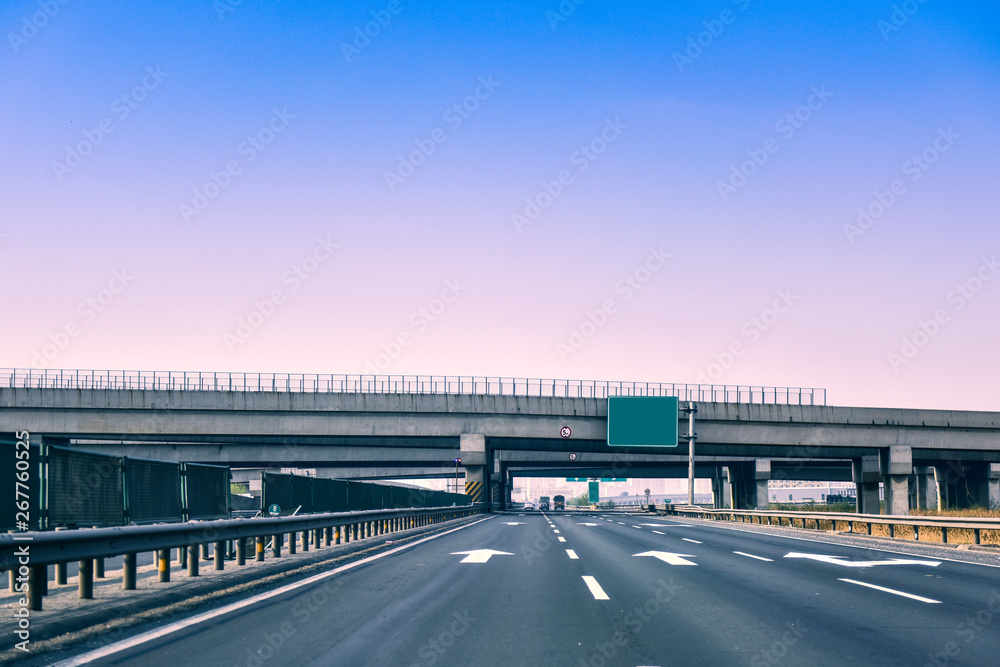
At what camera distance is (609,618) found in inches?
363

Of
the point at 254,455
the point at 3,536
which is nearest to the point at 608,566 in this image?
the point at 3,536

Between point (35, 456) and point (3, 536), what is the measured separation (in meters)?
2.64

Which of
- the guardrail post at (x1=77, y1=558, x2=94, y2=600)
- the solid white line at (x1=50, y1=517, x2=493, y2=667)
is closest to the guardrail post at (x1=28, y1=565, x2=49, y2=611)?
the guardrail post at (x1=77, y1=558, x2=94, y2=600)

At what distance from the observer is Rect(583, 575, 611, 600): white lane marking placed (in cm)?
1101

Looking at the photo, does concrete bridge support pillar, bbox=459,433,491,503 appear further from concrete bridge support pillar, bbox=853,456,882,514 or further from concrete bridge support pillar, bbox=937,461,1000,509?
concrete bridge support pillar, bbox=937,461,1000,509

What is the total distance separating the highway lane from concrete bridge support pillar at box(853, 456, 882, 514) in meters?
53.0

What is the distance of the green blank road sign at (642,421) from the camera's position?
57469 mm

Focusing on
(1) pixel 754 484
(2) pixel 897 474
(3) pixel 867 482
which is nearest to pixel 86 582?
(2) pixel 897 474

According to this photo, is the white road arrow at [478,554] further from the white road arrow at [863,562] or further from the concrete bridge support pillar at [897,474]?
the concrete bridge support pillar at [897,474]

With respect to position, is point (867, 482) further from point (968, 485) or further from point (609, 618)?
point (609, 618)

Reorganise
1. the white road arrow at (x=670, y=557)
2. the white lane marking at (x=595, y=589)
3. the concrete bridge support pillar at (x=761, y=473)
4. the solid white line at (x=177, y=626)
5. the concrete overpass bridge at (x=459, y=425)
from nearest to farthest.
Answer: the solid white line at (x=177, y=626) → the white lane marking at (x=595, y=589) → the white road arrow at (x=670, y=557) → the concrete overpass bridge at (x=459, y=425) → the concrete bridge support pillar at (x=761, y=473)

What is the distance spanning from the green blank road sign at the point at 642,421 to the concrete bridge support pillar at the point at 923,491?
4520cm

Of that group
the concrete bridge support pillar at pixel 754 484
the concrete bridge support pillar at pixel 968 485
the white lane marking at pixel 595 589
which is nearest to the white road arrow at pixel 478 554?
the white lane marking at pixel 595 589

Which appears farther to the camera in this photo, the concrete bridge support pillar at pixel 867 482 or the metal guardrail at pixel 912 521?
the concrete bridge support pillar at pixel 867 482
